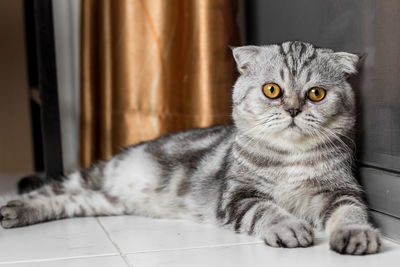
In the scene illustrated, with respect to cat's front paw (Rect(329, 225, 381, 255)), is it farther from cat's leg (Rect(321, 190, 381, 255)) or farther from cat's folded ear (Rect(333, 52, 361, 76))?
cat's folded ear (Rect(333, 52, 361, 76))

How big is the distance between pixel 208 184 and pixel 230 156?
128 millimetres

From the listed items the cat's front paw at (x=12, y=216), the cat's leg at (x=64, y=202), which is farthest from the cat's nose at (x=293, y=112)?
the cat's front paw at (x=12, y=216)

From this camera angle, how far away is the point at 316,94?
4.82 feet

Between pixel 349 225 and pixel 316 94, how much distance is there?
1.21ft

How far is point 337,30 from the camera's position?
67.8 inches

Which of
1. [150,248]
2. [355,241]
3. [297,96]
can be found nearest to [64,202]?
[150,248]

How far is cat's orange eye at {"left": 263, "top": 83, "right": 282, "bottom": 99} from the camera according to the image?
1489 millimetres

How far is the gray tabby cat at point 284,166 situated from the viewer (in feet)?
4.52

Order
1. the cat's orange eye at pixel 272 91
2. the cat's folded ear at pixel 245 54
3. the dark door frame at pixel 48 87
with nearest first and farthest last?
the cat's orange eye at pixel 272 91 → the cat's folded ear at pixel 245 54 → the dark door frame at pixel 48 87

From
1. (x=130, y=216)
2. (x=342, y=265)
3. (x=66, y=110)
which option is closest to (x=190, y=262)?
(x=342, y=265)

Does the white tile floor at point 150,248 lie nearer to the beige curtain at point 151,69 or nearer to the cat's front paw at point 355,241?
the cat's front paw at point 355,241

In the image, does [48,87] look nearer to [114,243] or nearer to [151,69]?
[151,69]

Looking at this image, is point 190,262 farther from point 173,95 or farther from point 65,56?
point 65,56

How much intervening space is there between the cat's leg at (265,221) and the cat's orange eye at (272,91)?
0.27 metres
